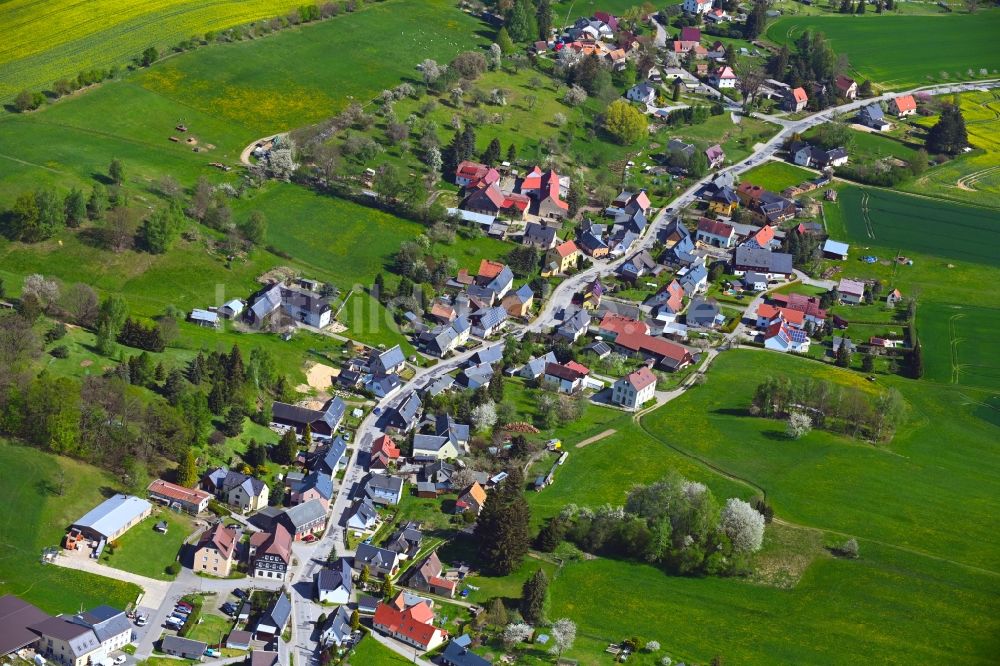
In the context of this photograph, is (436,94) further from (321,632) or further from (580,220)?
(321,632)

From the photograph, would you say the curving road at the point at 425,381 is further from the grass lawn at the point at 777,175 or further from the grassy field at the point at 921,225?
the grassy field at the point at 921,225

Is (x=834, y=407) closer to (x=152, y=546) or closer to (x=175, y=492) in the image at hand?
(x=175, y=492)

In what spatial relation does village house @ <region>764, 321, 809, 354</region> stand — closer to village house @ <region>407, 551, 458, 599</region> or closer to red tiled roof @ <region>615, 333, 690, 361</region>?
red tiled roof @ <region>615, 333, 690, 361</region>

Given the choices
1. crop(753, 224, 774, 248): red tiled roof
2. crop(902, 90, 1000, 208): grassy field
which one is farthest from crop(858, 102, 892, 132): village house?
crop(753, 224, 774, 248): red tiled roof

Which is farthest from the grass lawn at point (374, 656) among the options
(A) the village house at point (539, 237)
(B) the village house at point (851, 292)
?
(B) the village house at point (851, 292)

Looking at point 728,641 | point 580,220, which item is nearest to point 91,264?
point 580,220
